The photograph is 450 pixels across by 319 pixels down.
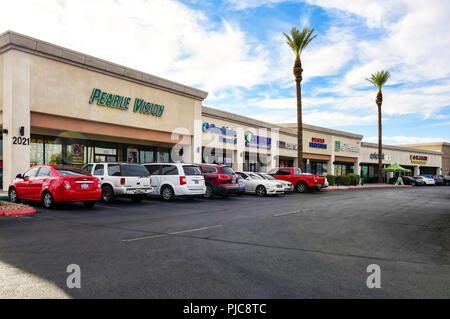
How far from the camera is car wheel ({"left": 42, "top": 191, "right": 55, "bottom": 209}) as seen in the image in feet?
41.1

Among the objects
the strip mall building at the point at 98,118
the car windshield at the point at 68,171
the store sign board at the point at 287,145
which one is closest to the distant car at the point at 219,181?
the strip mall building at the point at 98,118

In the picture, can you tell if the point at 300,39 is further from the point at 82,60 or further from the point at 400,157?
the point at 400,157

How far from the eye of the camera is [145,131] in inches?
938

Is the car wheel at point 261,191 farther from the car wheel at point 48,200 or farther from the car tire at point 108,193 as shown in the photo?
the car wheel at point 48,200

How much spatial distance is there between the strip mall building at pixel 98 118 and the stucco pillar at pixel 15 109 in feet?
0.14

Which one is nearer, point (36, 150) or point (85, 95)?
point (85, 95)

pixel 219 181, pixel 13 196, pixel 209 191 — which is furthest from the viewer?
pixel 209 191

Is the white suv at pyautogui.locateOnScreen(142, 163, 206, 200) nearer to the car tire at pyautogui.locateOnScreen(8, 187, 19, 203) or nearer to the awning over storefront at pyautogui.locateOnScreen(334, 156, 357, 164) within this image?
the car tire at pyautogui.locateOnScreen(8, 187, 19, 203)

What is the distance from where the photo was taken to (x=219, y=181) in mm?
18594

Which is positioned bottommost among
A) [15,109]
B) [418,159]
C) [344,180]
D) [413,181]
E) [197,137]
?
[413,181]

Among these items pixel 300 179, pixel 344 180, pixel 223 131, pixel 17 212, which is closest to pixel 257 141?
pixel 223 131

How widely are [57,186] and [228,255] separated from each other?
27.5ft

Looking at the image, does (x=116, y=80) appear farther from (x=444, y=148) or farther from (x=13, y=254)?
(x=444, y=148)
